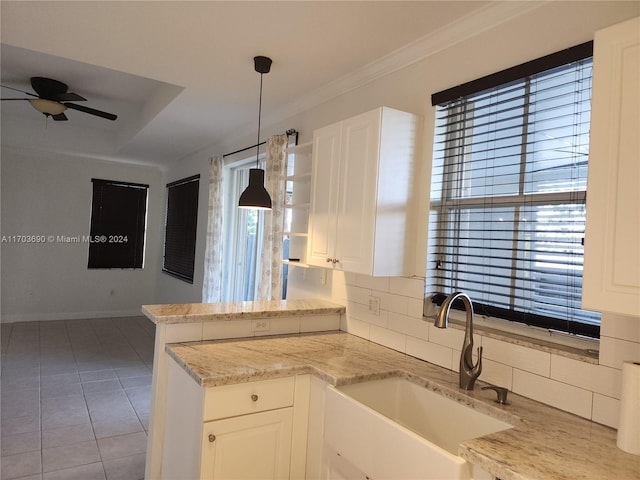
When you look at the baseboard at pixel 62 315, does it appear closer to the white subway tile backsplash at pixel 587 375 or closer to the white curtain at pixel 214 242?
the white curtain at pixel 214 242

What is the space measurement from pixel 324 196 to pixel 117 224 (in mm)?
5505

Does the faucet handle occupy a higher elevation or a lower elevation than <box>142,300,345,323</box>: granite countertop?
lower

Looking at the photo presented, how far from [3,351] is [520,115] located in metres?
5.67

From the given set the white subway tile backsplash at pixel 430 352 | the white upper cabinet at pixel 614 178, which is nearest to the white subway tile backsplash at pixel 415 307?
the white subway tile backsplash at pixel 430 352

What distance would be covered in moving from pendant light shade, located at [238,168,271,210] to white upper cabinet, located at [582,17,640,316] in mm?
1869

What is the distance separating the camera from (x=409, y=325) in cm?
221

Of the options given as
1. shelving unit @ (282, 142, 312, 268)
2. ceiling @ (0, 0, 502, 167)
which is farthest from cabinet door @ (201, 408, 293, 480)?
ceiling @ (0, 0, 502, 167)

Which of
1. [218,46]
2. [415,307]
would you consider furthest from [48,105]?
[415,307]

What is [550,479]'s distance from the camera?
104 cm

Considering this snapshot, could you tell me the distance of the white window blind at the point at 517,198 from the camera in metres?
1.62

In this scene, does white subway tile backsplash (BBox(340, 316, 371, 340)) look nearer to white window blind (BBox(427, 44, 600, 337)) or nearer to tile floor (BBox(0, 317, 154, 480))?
white window blind (BBox(427, 44, 600, 337))

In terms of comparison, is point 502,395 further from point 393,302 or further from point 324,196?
point 324,196

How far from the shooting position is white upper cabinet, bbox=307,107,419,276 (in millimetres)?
2092

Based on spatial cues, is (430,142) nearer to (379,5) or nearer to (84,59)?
(379,5)
